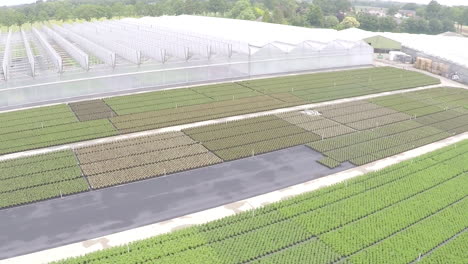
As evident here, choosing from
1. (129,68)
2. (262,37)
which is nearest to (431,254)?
(129,68)

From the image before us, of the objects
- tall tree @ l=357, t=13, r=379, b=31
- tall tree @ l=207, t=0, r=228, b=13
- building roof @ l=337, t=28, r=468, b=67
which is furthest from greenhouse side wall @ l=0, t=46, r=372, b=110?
tall tree @ l=207, t=0, r=228, b=13

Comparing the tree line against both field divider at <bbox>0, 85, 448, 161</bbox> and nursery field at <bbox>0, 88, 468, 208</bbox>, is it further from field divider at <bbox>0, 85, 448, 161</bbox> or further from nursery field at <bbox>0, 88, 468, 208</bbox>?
nursery field at <bbox>0, 88, 468, 208</bbox>

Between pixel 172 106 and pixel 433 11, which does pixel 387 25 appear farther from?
pixel 172 106

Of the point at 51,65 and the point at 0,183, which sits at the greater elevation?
the point at 51,65

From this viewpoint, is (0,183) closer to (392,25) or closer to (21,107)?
(21,107)

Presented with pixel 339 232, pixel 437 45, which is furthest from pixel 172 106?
pixel 437 45

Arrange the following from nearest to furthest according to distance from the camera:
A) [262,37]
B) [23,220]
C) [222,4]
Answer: [23,220] → [262,37] → [222,4]
